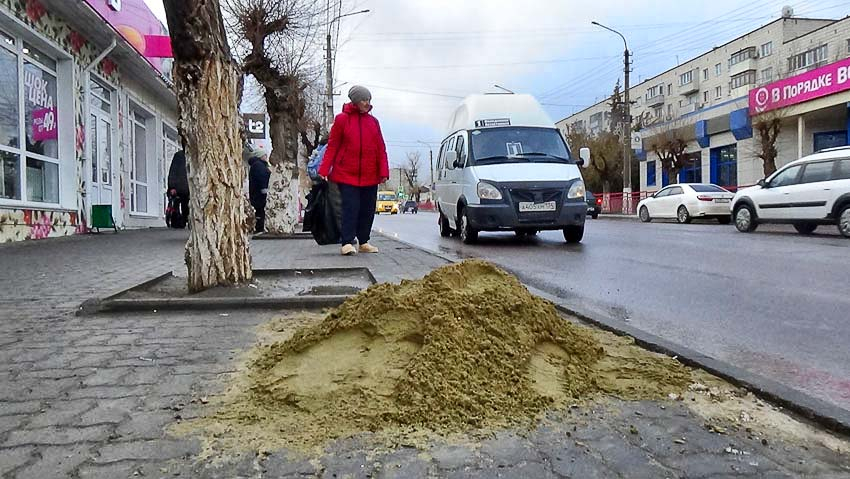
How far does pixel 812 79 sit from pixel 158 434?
32.8 meters

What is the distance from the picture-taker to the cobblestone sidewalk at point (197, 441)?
1948 millimetres

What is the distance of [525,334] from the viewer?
2.90 meters

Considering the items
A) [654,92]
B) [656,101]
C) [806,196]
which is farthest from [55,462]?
[654,92]

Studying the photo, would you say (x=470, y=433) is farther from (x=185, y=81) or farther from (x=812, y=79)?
(x=812, y=79)

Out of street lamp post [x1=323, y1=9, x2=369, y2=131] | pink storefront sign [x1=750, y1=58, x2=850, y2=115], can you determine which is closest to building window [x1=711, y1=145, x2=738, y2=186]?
pink storefront sign [x1=750, y1=58, x2=850, y2=115]

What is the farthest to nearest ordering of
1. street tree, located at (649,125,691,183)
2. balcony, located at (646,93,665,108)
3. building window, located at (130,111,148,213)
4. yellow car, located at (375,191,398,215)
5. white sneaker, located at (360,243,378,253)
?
1. balcony, located at (646,93,665,108)
2. yellow car, located at (375,191,398,215)
3. street tree, located at (649,125,691,183)
4. building window, located at (130,111,148,213)
5. white sneaker, located at (360,243,378,253)

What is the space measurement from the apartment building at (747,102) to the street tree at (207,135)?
2909 centimetres

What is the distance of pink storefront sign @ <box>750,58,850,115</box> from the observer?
A: 26469 millimetres

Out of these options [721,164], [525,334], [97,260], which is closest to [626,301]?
[525,334]

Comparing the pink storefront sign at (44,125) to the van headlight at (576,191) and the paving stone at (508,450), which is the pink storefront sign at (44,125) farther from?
the paving stone at (508,450)

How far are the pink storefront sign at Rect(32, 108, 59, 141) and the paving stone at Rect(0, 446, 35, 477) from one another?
37.2 ft

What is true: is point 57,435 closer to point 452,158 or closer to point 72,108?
point 452,158

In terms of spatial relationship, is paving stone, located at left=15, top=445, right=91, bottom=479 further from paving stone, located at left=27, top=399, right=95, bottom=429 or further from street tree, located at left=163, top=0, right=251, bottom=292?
street tree, located at left=163, top=0, right=251, bottom=292

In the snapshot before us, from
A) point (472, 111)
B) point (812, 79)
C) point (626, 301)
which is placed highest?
point (812, 79)
